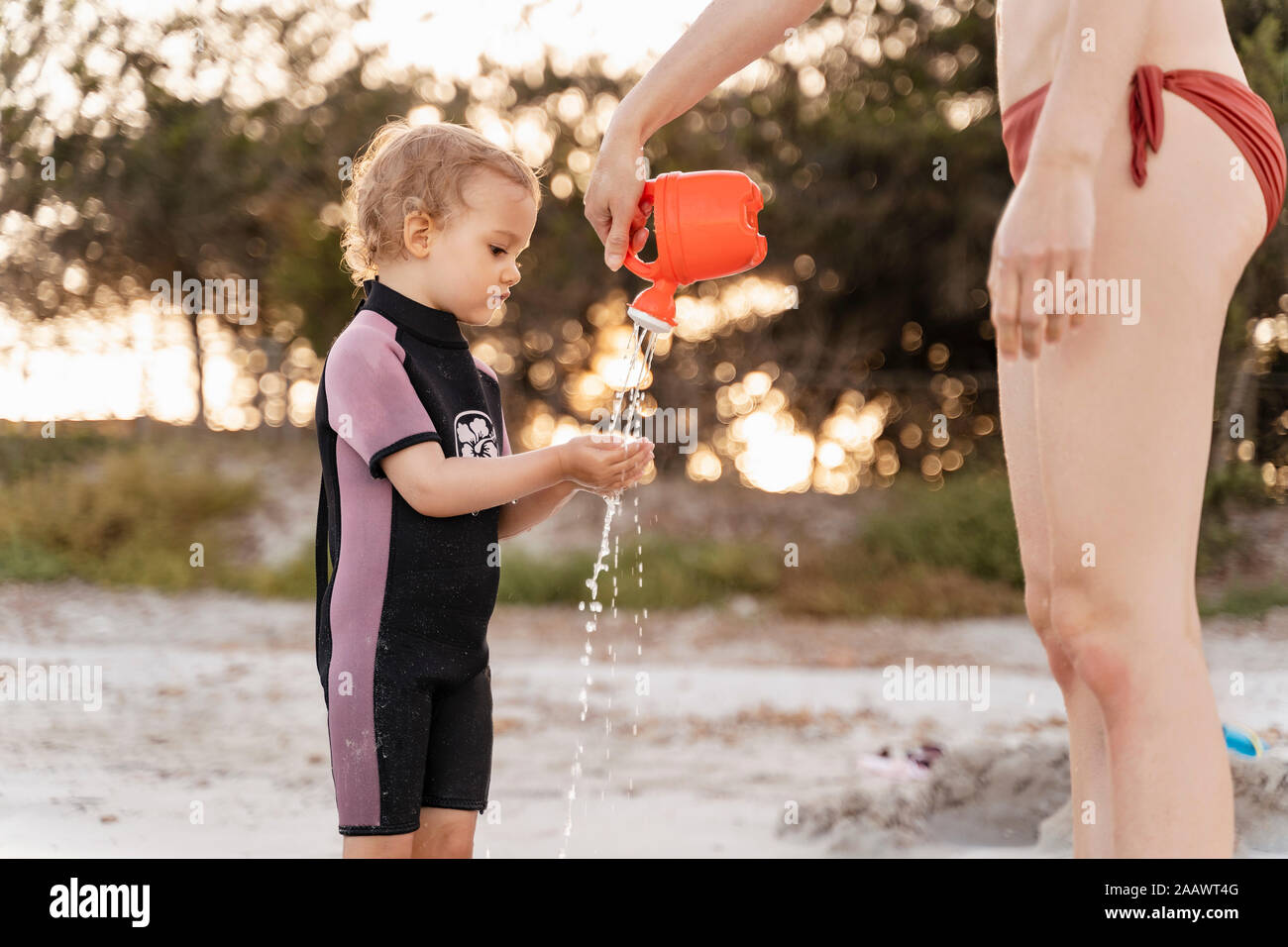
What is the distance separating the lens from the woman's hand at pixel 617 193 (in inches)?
74.9

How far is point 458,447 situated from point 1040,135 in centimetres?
92

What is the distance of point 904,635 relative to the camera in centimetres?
790

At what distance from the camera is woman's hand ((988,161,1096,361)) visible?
147 centimetres

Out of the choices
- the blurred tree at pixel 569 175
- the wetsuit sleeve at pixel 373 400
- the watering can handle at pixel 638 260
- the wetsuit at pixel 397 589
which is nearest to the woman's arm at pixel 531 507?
the wetsuit at pixel 397 589

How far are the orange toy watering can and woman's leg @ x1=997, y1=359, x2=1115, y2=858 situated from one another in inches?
19.1

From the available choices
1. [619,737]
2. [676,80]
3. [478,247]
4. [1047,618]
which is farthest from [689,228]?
[619,737]

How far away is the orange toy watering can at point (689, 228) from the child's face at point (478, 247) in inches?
8.1

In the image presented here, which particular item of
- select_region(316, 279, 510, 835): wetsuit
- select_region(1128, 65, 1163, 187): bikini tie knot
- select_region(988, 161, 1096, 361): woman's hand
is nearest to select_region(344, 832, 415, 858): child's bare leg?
select_region(316, 279, 510, 835): wetsuit

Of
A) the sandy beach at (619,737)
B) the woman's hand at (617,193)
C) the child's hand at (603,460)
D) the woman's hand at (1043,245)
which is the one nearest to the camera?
the woman's hand at (1043,245)

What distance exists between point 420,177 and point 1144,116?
3.37ft

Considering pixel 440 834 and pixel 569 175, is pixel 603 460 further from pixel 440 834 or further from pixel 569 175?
pixel 569 175

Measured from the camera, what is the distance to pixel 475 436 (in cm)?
188

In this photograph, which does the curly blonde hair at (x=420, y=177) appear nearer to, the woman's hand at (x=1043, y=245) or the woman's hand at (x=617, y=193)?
the woman's hand at (x=617, y=193)

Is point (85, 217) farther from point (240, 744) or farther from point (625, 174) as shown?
point (625, 174)
